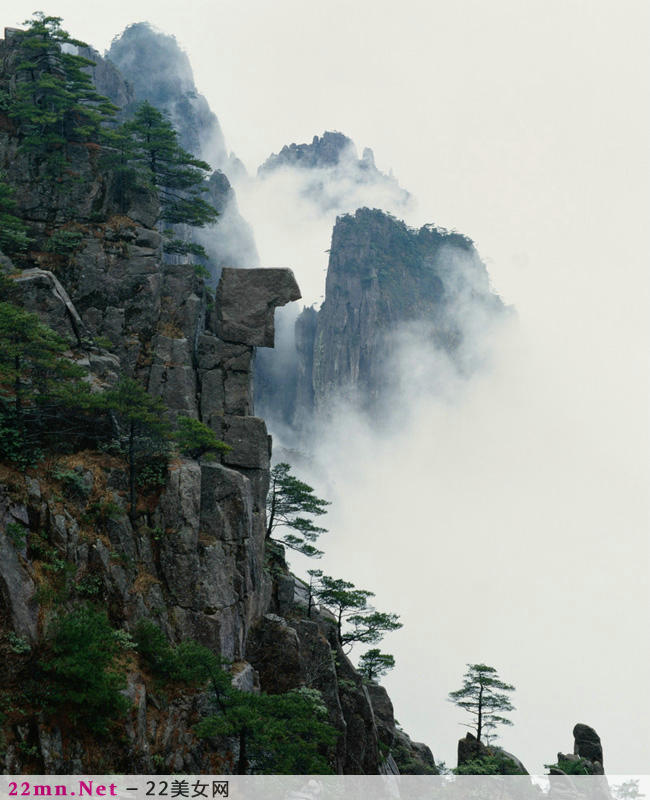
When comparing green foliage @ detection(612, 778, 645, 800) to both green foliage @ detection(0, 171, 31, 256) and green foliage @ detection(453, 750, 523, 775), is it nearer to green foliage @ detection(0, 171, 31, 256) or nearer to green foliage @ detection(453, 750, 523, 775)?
green foliage @ detection(453, 750, 523, 775)

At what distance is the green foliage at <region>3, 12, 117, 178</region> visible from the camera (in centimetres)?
3322

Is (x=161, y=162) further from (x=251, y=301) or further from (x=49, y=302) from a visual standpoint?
(x=49, y=302)

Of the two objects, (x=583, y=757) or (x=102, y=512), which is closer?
(x=102, y=512)

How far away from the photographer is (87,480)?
23469mm

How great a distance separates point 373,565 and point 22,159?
10857 cm

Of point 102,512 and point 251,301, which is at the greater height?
point 251,301

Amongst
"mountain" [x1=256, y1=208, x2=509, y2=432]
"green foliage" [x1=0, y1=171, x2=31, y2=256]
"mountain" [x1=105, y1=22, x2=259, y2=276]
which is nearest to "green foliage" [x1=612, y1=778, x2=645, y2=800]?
"green foliage" [x1=0, y1=171, x2=31, y2=256]

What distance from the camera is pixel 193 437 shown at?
86.1 ft

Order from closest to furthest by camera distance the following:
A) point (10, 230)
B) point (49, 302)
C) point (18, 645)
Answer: point (18, 645) < point (49, 302) < point (10, 230)

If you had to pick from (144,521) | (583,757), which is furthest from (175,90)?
(583,757)

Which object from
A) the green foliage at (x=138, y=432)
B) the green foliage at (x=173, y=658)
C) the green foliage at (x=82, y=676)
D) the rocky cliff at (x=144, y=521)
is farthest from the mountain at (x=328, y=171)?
the green foliage at (x=82, y=676)

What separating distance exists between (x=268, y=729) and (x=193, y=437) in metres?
11.4

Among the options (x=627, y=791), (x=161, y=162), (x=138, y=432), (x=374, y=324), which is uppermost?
(x=374, y=324)

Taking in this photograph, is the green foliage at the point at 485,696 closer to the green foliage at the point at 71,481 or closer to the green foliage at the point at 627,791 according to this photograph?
the green foliage at the point at 627,791
